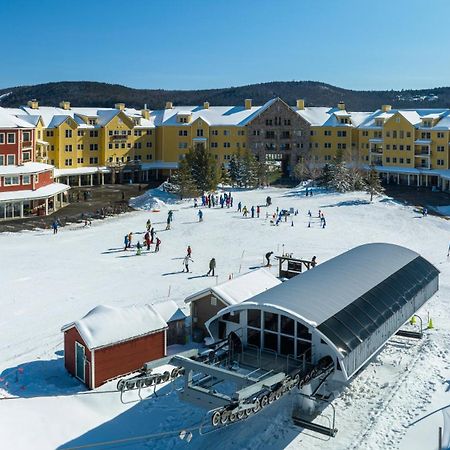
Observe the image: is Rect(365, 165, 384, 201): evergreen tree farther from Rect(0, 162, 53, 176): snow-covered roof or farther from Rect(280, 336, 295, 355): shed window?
Rect(280, 336, 295, 355): shed window

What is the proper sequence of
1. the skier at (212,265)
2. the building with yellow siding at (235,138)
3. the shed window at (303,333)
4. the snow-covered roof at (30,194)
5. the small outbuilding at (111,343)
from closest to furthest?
1. the shed window at (303,333)
2. the small outbuilding at (111,343)
3. the skier at (212,265)
4. the snow-covered roof at (30,194)
5. the building with yellow siding at (235,138)

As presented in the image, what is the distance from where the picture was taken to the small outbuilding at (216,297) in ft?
76.5

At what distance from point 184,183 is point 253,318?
40165mm

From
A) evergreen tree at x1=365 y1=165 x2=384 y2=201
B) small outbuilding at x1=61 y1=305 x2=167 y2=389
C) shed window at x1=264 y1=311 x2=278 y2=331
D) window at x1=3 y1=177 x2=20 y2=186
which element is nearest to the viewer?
shed window at x1=264 y1=311 x2=278 y2=331

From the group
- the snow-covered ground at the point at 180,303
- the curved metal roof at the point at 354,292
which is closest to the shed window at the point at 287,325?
the curved metal roof at the point at 354,292

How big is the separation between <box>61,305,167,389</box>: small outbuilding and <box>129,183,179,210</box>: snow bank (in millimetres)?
33475

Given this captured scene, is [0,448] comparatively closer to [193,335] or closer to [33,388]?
[33,388]

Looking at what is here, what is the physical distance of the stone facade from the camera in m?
77.9

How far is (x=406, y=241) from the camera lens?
42.4 meters

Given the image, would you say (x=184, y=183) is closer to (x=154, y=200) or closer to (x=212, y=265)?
(x=154, y=200)

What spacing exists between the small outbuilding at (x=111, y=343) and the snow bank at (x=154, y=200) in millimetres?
33475

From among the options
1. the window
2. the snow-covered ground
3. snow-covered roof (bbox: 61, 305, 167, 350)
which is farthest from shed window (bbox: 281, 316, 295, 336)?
the window

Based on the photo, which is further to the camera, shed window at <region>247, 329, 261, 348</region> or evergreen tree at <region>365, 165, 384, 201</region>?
evergreen tree at <region>365, 165, 384, 201</region>

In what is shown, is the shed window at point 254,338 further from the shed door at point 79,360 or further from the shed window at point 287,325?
the shed door at point 79,360
